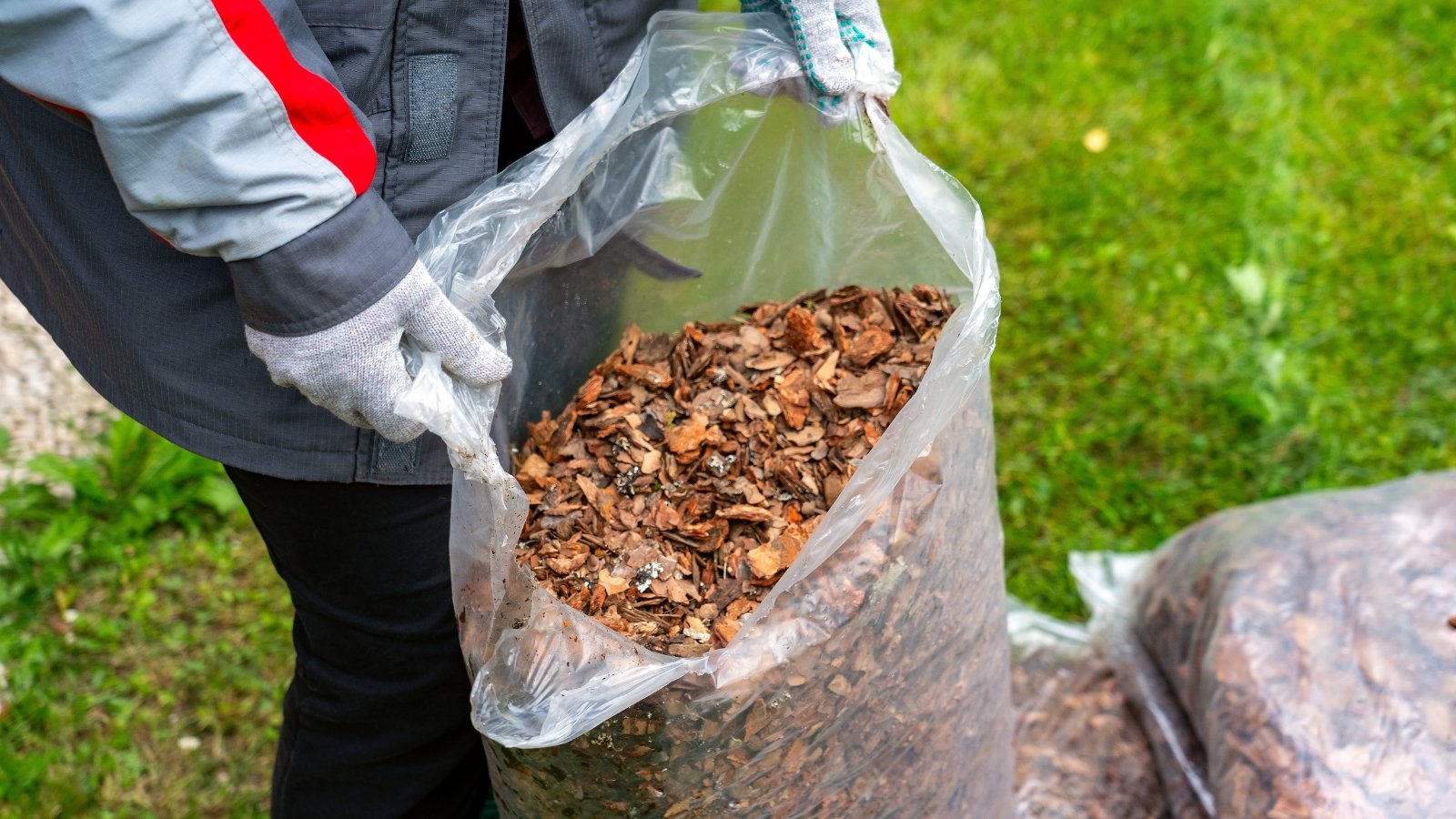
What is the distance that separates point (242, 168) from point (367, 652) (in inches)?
26.0

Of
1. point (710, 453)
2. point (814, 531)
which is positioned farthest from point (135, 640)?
point (814, 531)

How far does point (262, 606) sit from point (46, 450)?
0.65 meters

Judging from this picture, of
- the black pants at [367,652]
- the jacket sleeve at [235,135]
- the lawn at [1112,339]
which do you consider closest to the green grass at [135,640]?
the lawn at [1112,339]

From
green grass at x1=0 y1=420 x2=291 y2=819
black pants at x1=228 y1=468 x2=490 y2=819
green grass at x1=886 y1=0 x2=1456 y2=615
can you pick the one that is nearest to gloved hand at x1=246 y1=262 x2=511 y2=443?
black pants at x1=228 y1=468 x2=490 y2=819

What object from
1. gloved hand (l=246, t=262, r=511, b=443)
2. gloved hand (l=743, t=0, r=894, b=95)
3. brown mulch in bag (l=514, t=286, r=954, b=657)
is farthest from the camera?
gloved hand (l=743, t=0, r=894, b=95)

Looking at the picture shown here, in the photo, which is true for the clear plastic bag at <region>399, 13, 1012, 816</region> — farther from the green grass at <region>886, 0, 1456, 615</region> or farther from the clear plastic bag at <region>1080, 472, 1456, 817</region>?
the green grass at <region>886, 0, 1456, 615</region>

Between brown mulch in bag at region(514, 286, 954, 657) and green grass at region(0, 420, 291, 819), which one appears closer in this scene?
brown mulch in bag at region(514, 286, 954, 657)

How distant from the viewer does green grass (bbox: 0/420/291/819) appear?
2.12 m

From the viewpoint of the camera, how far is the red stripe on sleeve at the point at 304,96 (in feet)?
3.19

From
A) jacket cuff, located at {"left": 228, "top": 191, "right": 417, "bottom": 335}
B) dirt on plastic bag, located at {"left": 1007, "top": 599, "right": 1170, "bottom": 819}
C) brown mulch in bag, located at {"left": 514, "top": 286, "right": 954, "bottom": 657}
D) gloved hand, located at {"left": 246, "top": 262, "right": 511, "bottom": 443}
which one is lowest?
dirt on plastic bag, located at {"left": 1007, "top": 599, "right": 1170, "bottom": 819}

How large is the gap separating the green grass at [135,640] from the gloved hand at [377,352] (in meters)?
1.28

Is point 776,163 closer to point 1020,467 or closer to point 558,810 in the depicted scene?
point 558,810

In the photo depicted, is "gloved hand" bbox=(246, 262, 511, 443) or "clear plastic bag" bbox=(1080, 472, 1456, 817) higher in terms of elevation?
"gloved hand" bbox=(246, 262, 511, 443)

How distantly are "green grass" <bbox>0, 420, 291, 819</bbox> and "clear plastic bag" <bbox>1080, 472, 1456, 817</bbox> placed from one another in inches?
61.6
